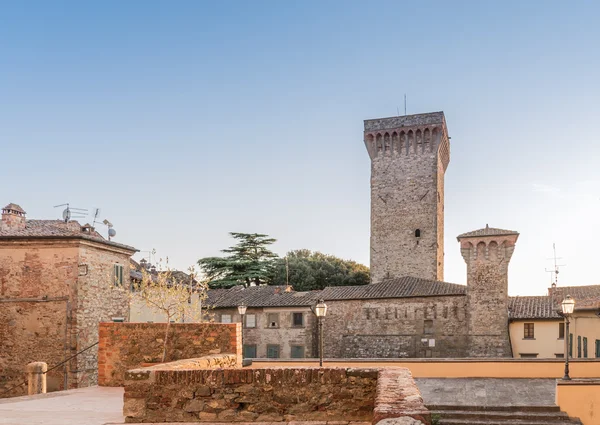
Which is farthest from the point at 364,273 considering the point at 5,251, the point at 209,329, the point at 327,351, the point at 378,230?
the point at 209,329

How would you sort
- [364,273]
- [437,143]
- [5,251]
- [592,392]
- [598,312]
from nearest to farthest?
[592,392] < [598,312] < [5,251] < [437,143] < [364,273]

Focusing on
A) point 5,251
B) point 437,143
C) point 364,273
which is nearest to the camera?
point 5,251

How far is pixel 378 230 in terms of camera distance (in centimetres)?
4684


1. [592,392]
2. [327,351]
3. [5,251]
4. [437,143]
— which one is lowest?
[327,351]

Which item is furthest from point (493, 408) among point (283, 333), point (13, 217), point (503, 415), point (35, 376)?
point (283, 333)

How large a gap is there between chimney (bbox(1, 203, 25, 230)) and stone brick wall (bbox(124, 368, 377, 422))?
21.0 metres

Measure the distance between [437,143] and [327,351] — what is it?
68.1 ft

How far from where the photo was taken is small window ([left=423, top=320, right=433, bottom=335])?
3399cm

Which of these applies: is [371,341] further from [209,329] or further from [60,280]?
[209,329]

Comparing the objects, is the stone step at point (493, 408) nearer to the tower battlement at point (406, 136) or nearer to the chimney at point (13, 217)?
the chimney at point (13, 217)

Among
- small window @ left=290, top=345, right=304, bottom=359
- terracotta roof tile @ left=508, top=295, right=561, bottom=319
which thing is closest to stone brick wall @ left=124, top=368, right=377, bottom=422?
terracotta roof tile @ left=508, top=295, right=561, bottom=319

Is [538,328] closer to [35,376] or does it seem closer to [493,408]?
[493,408]

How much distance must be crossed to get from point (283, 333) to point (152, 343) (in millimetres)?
28735

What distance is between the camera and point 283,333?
38.6 m
